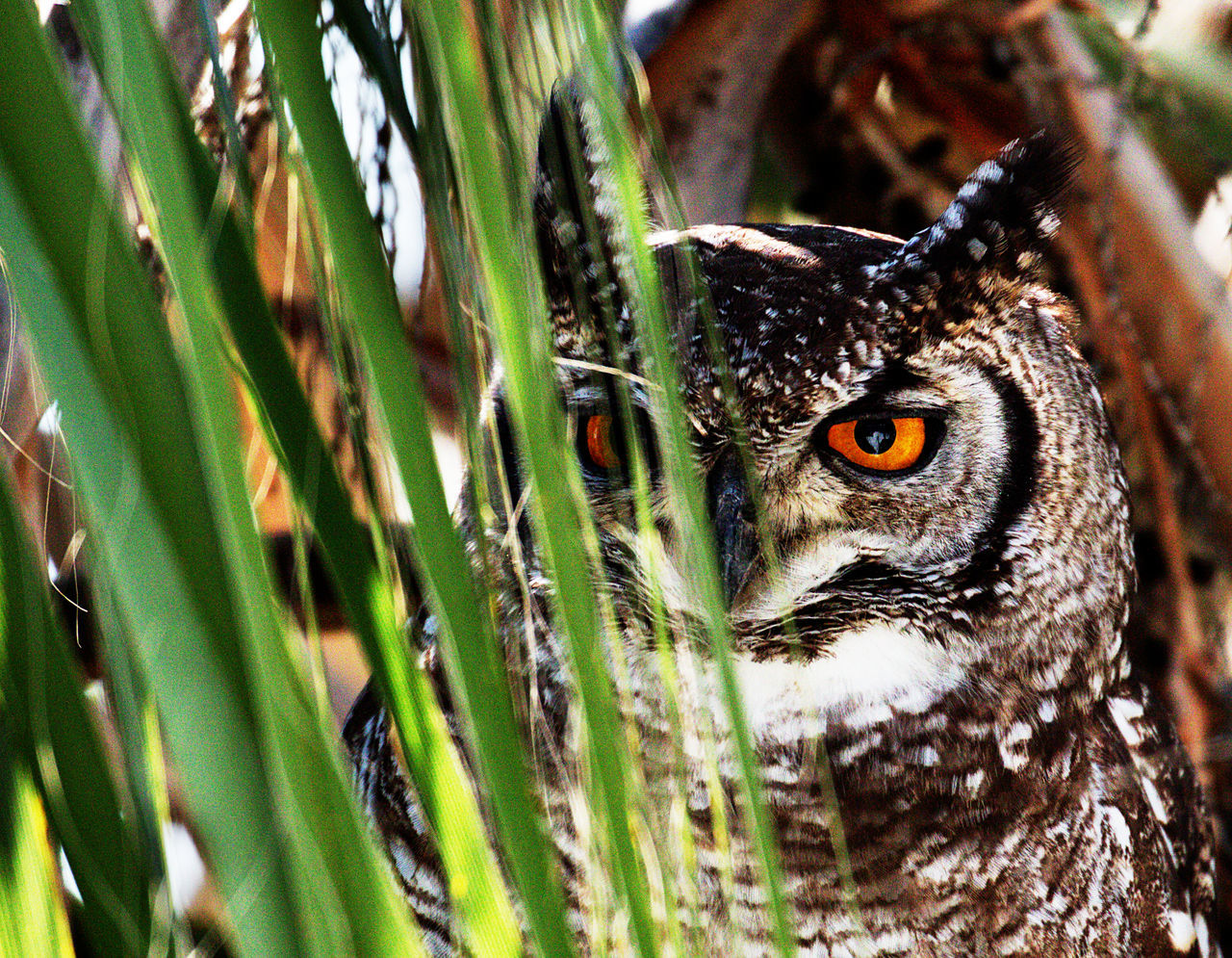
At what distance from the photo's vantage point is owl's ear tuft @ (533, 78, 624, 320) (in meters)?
0.44

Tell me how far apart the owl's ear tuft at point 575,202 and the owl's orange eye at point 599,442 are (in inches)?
4.0

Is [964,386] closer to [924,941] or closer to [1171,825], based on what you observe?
[924,941]

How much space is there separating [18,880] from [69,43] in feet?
2.37

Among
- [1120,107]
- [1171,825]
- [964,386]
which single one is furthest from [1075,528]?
[1120,107]

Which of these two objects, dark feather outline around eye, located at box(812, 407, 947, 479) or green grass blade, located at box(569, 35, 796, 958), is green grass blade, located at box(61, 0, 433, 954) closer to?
green grass blade, located at box(569, 35, 796, 958)

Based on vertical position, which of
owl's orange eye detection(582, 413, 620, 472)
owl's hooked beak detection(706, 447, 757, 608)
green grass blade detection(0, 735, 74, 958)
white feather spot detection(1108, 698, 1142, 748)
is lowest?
white feather spot detection(1108, 698, 1142, 748)

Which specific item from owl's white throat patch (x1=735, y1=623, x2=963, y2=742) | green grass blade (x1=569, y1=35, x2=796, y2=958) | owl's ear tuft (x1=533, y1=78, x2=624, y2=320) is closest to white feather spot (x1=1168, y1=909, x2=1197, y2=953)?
owl's white throat patch (x1=735, y1=623, x2=963, y2=742)

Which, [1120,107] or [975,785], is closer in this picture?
[975,785]

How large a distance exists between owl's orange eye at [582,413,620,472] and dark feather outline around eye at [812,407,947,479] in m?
0.21

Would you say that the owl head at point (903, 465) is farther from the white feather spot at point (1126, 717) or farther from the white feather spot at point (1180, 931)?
the white feather spot at point (1180, 931)

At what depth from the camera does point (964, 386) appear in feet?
3.31

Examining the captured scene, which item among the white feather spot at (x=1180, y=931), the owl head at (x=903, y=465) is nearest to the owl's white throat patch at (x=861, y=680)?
the owl head at (x=903, y=465)

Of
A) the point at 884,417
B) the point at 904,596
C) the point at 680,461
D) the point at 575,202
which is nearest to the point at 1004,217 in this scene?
the point at 884,417

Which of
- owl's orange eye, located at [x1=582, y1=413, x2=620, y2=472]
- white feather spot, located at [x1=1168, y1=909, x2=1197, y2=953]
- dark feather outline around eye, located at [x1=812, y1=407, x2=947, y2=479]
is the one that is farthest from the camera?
white feather spot, located at [x1=1168, y1=909, x2=1197, y2=953]
